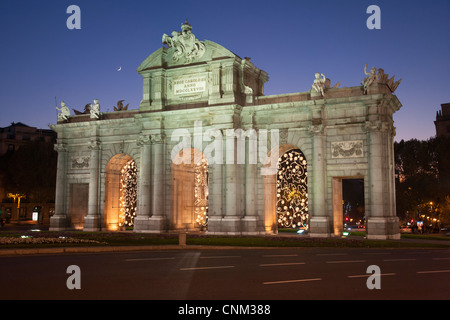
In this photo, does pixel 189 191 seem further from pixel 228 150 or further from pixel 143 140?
pixel 228 150

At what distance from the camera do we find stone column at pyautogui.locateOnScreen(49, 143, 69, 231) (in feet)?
160

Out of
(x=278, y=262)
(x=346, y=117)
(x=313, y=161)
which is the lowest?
(x=278, y=262)

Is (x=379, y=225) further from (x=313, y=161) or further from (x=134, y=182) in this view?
(x=134, y=182)

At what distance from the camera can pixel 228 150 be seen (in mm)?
41406

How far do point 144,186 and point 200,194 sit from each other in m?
6.02

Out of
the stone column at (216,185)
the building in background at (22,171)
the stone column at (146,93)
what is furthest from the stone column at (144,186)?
the building in background at (22,171)

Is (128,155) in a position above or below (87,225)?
above

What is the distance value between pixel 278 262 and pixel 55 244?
1400 cm

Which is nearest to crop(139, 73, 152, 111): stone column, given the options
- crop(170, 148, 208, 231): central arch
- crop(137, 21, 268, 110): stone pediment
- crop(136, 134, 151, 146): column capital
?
crop(137, 21, 268, 110): stone pediment

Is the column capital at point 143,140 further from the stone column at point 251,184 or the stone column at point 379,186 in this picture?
the stone column at point 379,186

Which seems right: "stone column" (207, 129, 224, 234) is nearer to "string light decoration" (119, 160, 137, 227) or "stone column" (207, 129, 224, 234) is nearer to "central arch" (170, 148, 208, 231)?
"central arch" (170, 148, 208, 231)
